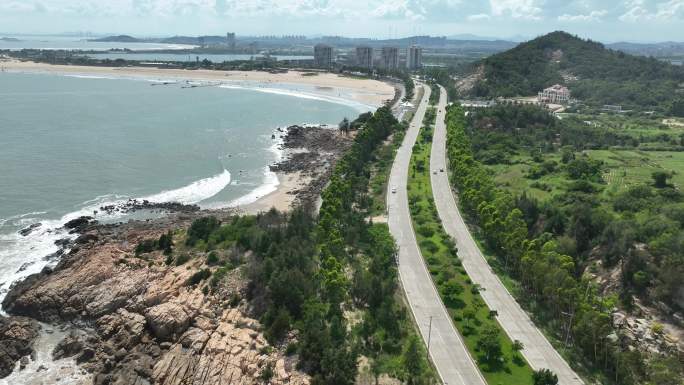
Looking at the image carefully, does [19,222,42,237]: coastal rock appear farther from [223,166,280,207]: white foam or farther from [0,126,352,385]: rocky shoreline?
[223,166,280,207]: white foam

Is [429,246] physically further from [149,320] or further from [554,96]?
[554,96]

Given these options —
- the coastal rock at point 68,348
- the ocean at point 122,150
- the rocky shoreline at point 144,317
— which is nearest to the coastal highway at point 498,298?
the rocky shoreline at point 144,317

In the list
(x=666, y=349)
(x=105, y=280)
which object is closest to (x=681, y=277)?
(x=666, y=349)

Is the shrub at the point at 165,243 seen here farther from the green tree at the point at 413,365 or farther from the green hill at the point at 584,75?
the green hill at the point at 584,75

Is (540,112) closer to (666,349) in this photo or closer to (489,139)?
(489,139)

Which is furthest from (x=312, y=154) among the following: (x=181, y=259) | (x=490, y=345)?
(x=490, y=345)

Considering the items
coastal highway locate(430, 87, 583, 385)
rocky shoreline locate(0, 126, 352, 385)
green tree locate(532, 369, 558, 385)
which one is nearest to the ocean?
rocky shoreline locate(0, 126, 352, 385)

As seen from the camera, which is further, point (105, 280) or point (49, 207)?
point (49, 207)
